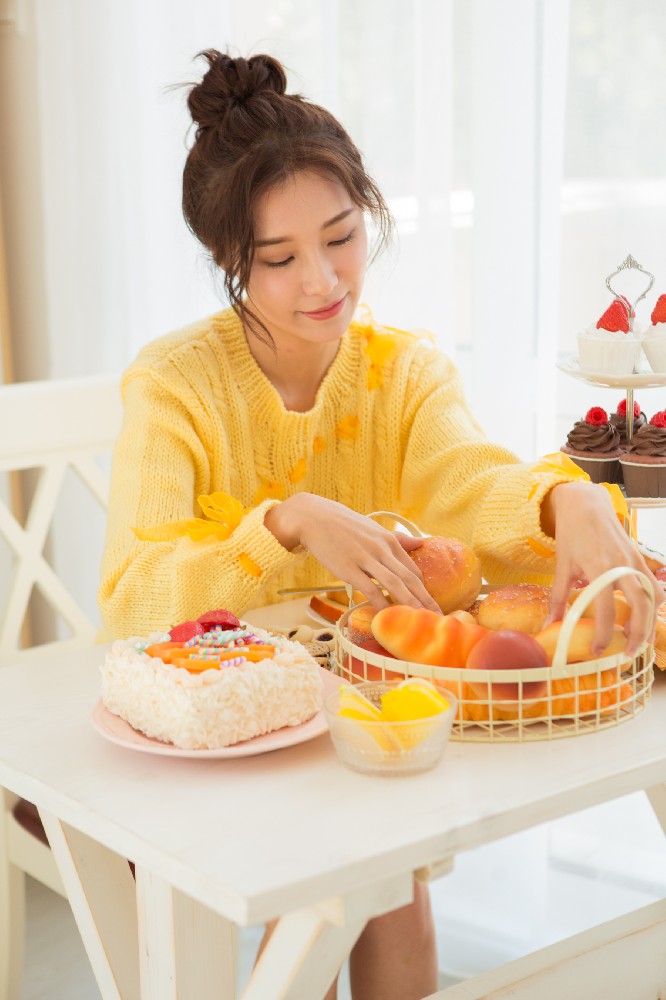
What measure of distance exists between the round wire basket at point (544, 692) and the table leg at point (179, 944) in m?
0.24

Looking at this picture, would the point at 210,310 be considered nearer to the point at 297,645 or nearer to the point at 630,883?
the point at 630,883

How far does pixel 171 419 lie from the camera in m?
1.46

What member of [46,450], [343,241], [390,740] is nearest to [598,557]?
[390,740]

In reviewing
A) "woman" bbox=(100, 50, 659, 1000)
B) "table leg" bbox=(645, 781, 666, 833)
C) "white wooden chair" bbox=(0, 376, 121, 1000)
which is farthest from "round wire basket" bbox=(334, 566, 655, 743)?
"white wooden chair" bbox=(0, 376, 121, 1000)

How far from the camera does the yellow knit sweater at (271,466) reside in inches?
50.1

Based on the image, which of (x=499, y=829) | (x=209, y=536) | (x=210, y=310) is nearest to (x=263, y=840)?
(x=499, y=829)

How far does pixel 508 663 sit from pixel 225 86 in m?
0.83

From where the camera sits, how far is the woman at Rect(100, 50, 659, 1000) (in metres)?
1.24

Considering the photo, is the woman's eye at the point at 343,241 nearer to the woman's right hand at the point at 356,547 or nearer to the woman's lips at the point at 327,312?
the woman's lips at the point at 327,312

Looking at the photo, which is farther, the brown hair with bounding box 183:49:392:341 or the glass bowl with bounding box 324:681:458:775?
the brown hair with bounding box 183:49:392:341

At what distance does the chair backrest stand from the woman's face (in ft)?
1.64

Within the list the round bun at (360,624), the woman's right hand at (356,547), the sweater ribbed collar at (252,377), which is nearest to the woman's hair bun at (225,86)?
the sweater ribbed collar at (252,377)

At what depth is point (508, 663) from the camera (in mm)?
965

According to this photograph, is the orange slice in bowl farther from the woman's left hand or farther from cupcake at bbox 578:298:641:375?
cupcake at bbox 578:298:641:375
